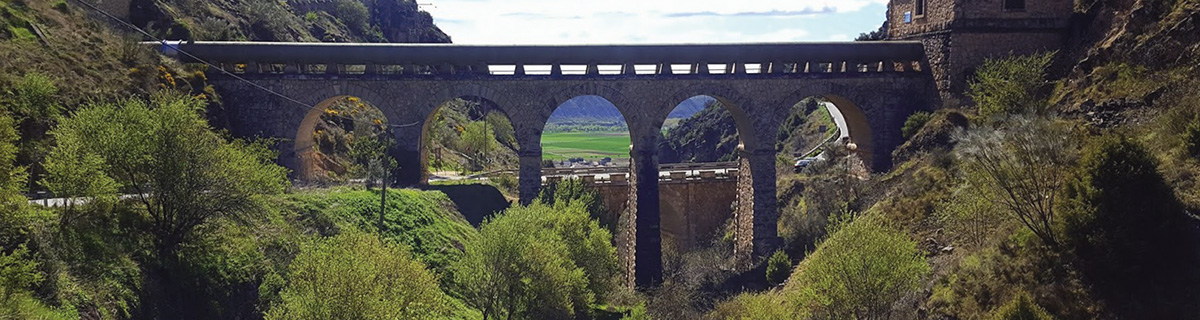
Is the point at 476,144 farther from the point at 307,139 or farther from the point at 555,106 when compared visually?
the point at 555,106

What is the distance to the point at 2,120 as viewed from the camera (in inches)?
727

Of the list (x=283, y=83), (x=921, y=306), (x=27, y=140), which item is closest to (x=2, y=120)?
(x=27, y=140)

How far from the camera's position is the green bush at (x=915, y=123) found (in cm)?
3703

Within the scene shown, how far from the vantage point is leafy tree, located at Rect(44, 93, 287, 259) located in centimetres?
2114

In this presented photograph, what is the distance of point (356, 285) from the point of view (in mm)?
18844

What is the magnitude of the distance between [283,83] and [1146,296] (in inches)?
1190

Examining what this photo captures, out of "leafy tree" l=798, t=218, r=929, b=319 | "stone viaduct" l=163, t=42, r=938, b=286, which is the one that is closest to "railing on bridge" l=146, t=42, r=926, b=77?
"stone viaduct" l=163, t=42, r=938, b=286

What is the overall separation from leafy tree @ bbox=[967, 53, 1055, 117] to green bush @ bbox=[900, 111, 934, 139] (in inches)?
75.8

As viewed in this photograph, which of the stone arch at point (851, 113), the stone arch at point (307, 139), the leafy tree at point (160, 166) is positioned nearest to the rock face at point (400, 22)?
the stone arch at point (307, 139)

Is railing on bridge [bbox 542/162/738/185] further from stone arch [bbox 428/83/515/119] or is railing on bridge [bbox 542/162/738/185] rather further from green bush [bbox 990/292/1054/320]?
green bush [bbox 990/292/1054/320]

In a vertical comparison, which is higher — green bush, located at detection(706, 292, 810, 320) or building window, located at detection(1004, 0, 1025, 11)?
building window, located at detection(1004, 0, 1025, 11)

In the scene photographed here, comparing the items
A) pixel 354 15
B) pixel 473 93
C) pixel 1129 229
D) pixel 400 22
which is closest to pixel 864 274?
pixel 1129 229

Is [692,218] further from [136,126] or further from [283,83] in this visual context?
[136,126]

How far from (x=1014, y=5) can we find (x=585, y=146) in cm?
12605
